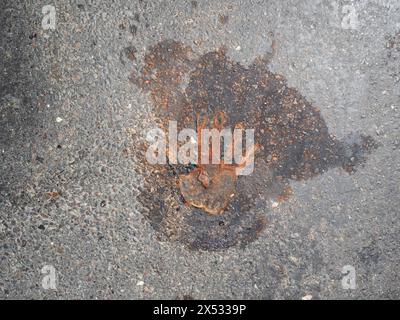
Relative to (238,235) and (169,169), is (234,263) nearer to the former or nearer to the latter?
(238,235)

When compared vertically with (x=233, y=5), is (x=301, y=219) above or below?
below

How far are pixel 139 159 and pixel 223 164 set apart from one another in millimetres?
514

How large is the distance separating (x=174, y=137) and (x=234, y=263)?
2.86 feet

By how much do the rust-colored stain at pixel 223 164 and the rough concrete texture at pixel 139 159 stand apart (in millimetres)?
53

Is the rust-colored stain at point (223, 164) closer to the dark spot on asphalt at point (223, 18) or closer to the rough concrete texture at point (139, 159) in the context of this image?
the rough concrete texture at point (139, 159)

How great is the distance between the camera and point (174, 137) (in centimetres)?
226

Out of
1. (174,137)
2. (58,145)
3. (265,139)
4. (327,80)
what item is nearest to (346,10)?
(327,80)

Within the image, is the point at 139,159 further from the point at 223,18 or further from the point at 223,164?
the point at 223,18

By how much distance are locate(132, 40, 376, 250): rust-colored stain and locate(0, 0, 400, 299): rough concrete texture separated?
0.18ft

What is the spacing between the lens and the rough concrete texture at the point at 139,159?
7.29 ft

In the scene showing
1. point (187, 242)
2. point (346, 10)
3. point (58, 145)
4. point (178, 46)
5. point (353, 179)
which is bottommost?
point (187, 242)

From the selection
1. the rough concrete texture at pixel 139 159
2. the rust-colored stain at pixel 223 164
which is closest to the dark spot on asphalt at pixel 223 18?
the rough concrete texture at pixel 139 159

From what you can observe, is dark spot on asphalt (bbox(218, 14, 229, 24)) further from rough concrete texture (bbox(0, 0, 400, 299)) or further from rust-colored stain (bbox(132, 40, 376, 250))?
rust-colored stain (bbox(132, 40, 376, 250))

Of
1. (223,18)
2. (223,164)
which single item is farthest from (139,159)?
(223,18)
